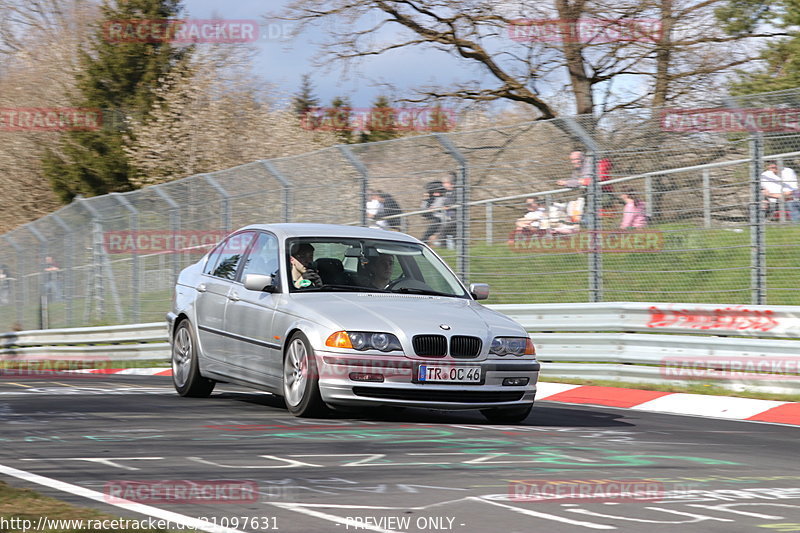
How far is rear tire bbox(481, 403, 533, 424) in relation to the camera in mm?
9250

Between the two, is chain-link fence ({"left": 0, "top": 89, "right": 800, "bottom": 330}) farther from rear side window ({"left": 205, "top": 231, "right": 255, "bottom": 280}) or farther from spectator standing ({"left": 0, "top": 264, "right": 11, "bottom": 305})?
spectator standing ({"left": 0, "top": 264, "right": 11, "bottom": 305})

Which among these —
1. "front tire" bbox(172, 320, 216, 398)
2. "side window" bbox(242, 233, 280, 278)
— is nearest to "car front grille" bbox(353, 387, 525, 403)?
"side window" bbox(242, 233, 280, 278)

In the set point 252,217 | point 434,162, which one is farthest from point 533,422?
point 252,217

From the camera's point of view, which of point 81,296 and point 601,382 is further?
point 81,296

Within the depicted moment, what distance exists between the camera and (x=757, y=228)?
12055 mm

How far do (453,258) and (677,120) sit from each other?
3.33 m

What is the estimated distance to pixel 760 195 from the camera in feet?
39.6

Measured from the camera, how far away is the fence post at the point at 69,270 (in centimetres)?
2362

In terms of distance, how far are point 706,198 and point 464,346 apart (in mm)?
4913

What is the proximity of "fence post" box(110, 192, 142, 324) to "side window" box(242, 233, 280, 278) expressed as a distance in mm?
10927

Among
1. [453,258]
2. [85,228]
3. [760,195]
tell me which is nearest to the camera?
[760,195]

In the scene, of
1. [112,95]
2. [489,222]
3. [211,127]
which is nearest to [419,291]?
[489,222]

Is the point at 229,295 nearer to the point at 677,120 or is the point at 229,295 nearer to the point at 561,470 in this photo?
the point at 561,470

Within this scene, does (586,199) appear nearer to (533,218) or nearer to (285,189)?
(533,218)
